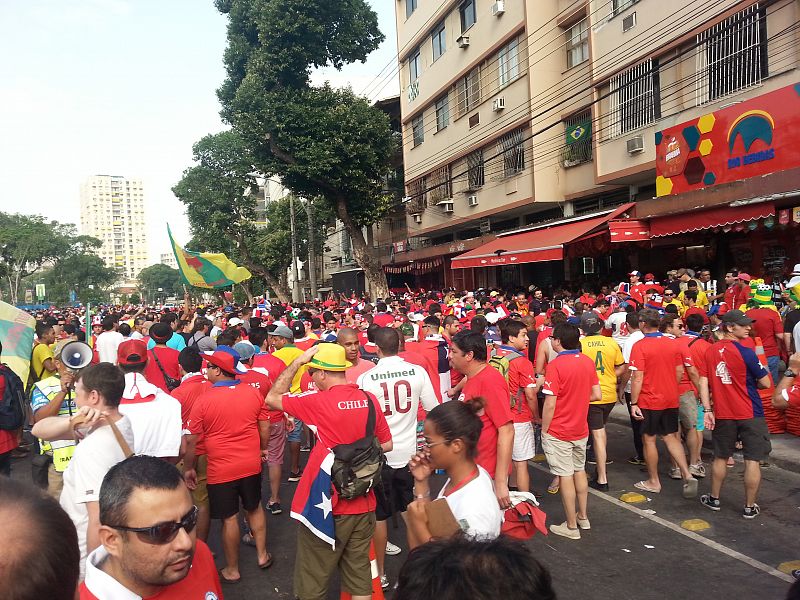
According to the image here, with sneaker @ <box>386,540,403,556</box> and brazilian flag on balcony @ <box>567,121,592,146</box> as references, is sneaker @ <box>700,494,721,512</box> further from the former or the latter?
brazilian flag on balcony @ <box>567,121,592,146</box>

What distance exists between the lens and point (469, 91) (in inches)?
963

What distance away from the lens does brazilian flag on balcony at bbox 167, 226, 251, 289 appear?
14.5m

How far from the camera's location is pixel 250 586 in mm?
4391

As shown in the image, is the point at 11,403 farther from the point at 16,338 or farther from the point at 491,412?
the point at 491,412

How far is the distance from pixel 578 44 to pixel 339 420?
18497mm

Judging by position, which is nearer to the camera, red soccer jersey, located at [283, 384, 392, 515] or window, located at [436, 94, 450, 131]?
red soccer jersey, located at [283, 384, 392, 515]

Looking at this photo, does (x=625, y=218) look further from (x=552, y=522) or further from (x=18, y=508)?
(x=18, y=508)

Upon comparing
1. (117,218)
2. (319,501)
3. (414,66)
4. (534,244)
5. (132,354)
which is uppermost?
(117,218)

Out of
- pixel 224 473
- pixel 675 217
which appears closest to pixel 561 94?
pixel 675 217

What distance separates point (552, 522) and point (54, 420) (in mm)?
4256

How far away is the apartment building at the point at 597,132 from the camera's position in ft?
40.5

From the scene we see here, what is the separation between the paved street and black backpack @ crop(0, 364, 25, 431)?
80.1 inches

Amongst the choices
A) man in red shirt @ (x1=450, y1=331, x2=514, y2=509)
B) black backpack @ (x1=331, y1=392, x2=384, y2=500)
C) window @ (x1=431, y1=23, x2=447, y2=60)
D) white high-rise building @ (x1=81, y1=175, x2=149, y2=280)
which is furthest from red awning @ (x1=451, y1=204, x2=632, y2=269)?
white high-rise building @ (x1=81, y1=175, x2=149, y2=280)

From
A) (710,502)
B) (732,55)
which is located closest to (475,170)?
(732,55)
